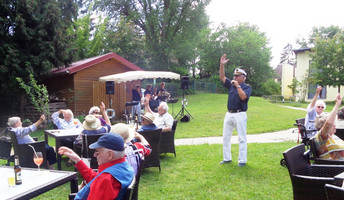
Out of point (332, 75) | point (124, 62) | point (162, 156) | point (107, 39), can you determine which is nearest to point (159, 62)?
point (107, 39)

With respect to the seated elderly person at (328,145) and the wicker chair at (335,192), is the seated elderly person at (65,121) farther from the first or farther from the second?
the wicker chair at (335,192)

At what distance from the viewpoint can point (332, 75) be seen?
21344 mm

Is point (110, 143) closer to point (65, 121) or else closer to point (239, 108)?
point (239, 108)

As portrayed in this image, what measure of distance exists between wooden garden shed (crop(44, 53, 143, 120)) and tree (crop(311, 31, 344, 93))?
16.3 m

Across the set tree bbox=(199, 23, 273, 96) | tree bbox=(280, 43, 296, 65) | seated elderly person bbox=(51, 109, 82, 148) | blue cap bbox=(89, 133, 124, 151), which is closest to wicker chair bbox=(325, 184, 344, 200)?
blue cap bbox=(89, 133, 124, 151)

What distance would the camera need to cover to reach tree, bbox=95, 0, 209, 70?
88.0 ft

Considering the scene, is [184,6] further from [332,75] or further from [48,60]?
[48,60]

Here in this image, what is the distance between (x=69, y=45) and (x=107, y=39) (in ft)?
41.4

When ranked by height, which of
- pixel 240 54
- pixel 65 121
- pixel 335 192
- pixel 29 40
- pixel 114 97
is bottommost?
pixel 65 121

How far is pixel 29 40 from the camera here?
11.0 meters

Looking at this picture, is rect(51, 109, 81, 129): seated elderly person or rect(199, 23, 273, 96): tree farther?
rect(199, 23, 273, 96): tree

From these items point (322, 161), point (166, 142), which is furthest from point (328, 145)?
point (166, 142)

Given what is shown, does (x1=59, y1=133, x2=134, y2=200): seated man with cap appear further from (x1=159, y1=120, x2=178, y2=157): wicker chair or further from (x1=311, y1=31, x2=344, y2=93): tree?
(x1=311, y1=31, x2=344, y2=93): tree

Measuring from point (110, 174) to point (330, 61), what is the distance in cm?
Result: 2400
